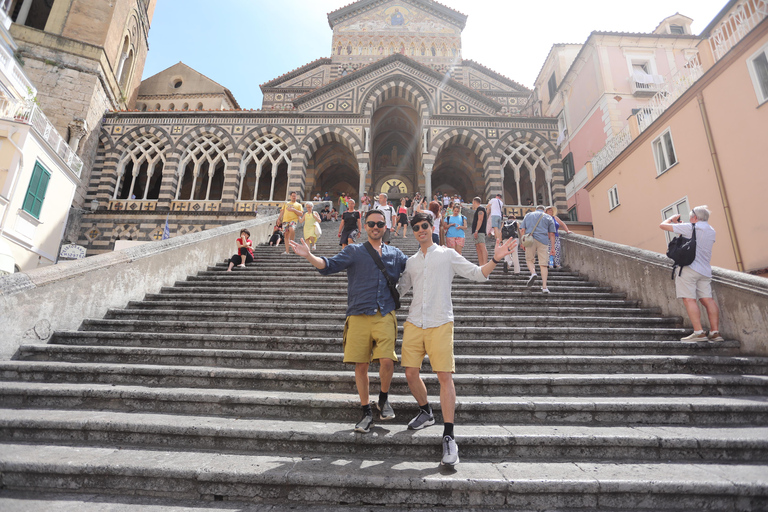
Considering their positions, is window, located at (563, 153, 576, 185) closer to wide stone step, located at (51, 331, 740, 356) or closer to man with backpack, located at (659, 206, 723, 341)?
man with backpack, located at (659, 206, 723, 341)

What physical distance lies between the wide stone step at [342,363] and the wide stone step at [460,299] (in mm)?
1746

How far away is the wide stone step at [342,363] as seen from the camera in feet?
13.9

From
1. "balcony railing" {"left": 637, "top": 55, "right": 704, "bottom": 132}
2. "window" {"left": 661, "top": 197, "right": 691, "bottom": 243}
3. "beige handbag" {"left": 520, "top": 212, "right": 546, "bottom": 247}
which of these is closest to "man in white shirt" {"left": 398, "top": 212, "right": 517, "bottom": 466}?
"beige handbag" {"left": 520, "top": 212, "right": 546, "bottom": 247}

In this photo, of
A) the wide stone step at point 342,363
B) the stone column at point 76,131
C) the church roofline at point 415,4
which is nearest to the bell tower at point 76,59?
the stone column at point 76,131

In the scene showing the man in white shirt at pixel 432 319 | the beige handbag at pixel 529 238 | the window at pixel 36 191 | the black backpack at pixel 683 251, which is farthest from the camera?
the window at pixel 36 191

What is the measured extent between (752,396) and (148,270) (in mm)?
8696

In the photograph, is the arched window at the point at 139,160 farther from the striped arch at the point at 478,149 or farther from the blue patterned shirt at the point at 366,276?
the blue patterned shirt at the point at 366,276

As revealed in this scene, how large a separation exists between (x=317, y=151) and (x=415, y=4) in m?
14.5

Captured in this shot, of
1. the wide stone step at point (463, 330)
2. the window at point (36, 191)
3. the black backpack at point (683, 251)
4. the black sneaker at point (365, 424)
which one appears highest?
the window at point (36, 191)

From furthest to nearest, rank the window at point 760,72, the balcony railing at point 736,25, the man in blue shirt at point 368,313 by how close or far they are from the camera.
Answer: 1. the balcony railing at point 736,25
2. the window at point 760,72
3. the man in blue shirt at point 368,313

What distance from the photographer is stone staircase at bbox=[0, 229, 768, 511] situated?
252 centimetres

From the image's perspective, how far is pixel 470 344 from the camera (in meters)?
4.74

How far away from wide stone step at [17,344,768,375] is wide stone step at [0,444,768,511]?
59.5 inches

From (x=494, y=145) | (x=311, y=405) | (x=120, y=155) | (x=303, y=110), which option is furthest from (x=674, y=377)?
(x=120, y=155)
